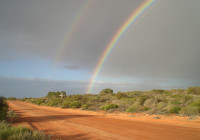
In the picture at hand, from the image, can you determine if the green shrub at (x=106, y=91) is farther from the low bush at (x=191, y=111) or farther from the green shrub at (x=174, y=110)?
the low bush at (x=191, y=111)

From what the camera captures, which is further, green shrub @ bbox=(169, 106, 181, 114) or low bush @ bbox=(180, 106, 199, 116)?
green shrub @ bbox=(169, 106, 181, 114)

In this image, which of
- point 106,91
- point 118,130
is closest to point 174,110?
point 118,130

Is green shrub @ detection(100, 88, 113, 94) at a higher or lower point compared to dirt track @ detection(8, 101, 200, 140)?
higher

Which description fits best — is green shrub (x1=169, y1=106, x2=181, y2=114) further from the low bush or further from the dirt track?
the dirt track

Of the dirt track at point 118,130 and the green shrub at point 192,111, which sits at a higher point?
the green shrub at point 192,111

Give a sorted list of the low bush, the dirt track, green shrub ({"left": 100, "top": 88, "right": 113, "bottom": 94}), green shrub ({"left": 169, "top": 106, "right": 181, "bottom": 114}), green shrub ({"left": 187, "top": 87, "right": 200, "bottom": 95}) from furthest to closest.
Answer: green shrub ({"left": 100, "top": 88, "right": 113, "bottom": 94}) < green shrub ({"left": 187, "top": 87, "right": 200, "bottom": 95}) < green shrub ({"left": 169, "top": 106, "right": 181, "bottom": 114}) < the low bush < the dirt track

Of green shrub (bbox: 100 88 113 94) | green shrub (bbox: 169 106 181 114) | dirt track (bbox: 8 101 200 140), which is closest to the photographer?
dirt track (bbox: 8 101 200 140)

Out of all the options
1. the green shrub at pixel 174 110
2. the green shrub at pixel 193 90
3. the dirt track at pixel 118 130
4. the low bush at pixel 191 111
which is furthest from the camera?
the green shrub at pixel 193 90

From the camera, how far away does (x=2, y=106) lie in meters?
16.5

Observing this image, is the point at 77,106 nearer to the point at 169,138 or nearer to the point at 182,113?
the point at 182,113

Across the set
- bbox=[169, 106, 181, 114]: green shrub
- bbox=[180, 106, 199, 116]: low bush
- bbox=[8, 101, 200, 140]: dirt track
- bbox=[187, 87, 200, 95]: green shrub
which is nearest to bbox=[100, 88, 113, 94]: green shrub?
bbox=[187, 87, 200, 95]: green shrub

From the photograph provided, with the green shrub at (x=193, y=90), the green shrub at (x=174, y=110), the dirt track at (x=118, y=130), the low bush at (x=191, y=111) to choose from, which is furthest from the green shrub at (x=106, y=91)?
the dirt track at (x=118, y=130)

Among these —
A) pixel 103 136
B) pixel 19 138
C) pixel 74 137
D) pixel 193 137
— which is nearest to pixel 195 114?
pixel 193 137

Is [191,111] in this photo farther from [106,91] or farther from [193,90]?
[106,91]
